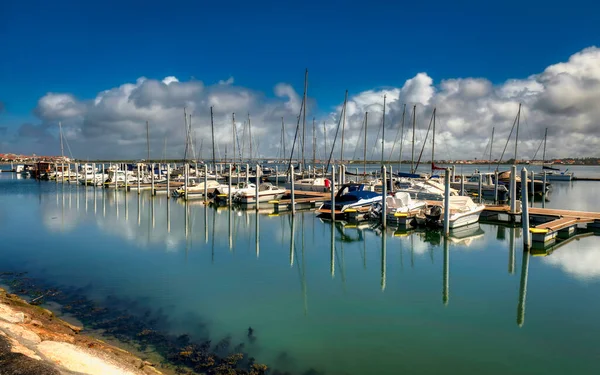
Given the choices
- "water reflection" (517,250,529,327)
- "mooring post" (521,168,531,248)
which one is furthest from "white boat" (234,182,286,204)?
"water reflection" (517,250,529,327)

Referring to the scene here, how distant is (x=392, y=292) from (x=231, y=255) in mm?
9206

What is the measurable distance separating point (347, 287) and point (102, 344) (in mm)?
8823

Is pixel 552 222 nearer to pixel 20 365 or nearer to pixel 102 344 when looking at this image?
pixel 102 344

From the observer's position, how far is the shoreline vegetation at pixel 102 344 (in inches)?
299

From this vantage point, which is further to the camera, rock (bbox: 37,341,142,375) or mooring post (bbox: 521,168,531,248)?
mooring post (bbox: 521,168,531,248)

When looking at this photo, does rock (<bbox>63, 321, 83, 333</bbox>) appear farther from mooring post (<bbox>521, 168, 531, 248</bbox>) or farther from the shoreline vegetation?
mooring post (<bbox>521, 168, 531, 248</bbox>)

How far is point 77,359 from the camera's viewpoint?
25.9 ft

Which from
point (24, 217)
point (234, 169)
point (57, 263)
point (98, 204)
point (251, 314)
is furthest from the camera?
point (234, 169)

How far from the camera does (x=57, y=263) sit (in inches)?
754

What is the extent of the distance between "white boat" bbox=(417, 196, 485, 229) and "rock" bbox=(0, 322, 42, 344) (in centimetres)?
2307

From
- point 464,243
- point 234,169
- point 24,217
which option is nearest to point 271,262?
point 464,243

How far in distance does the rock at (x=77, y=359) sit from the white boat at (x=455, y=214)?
2242 cm

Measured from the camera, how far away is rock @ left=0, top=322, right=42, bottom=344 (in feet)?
27.9

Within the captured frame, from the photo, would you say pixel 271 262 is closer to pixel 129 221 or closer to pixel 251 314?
pixel 251 314
